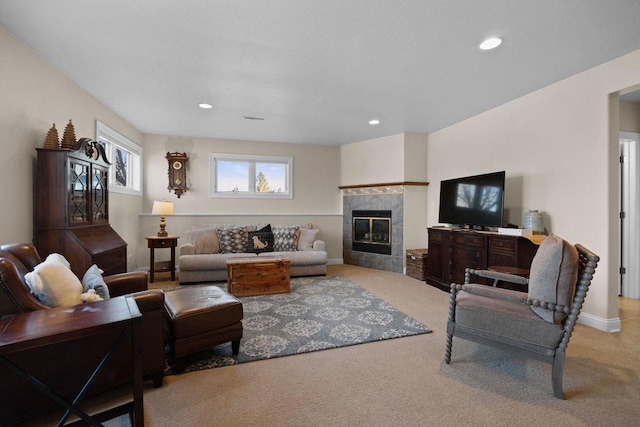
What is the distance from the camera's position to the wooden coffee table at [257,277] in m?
4.05

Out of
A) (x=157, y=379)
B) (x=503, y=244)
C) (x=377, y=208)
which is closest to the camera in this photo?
(x=157, y=379)

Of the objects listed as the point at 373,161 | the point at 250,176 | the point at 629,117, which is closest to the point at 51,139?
the point at 250,176

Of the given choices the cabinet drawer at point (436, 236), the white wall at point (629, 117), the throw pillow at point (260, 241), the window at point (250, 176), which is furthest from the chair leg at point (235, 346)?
the white wall at point (629, 117)

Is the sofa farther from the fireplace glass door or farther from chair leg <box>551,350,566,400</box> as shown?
chair leg <box>551,350,566,400</box>

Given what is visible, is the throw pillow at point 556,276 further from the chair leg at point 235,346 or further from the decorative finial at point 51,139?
the decorative finial at point 51,139

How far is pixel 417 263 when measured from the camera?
4.97 m

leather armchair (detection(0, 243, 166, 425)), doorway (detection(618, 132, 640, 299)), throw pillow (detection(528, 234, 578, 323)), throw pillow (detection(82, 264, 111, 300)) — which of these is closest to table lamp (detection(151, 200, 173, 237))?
leather armchair (detection(0, 243, 166, 425))

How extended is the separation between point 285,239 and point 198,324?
3.21 metres

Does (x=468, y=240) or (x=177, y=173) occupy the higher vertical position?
(x=177, y=173)

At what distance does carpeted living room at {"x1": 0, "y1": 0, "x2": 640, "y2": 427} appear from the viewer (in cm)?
175

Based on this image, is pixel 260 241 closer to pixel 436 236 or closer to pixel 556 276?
pixel 436 236

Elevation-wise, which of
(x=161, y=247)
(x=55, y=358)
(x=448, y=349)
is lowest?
(x=448, y=349)

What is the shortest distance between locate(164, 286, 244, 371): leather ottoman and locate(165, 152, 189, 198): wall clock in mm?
3503

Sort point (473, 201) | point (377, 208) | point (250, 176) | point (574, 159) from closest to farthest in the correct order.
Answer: point (574, 159), point (473, 201), point (377, 208), point (250, 176)
